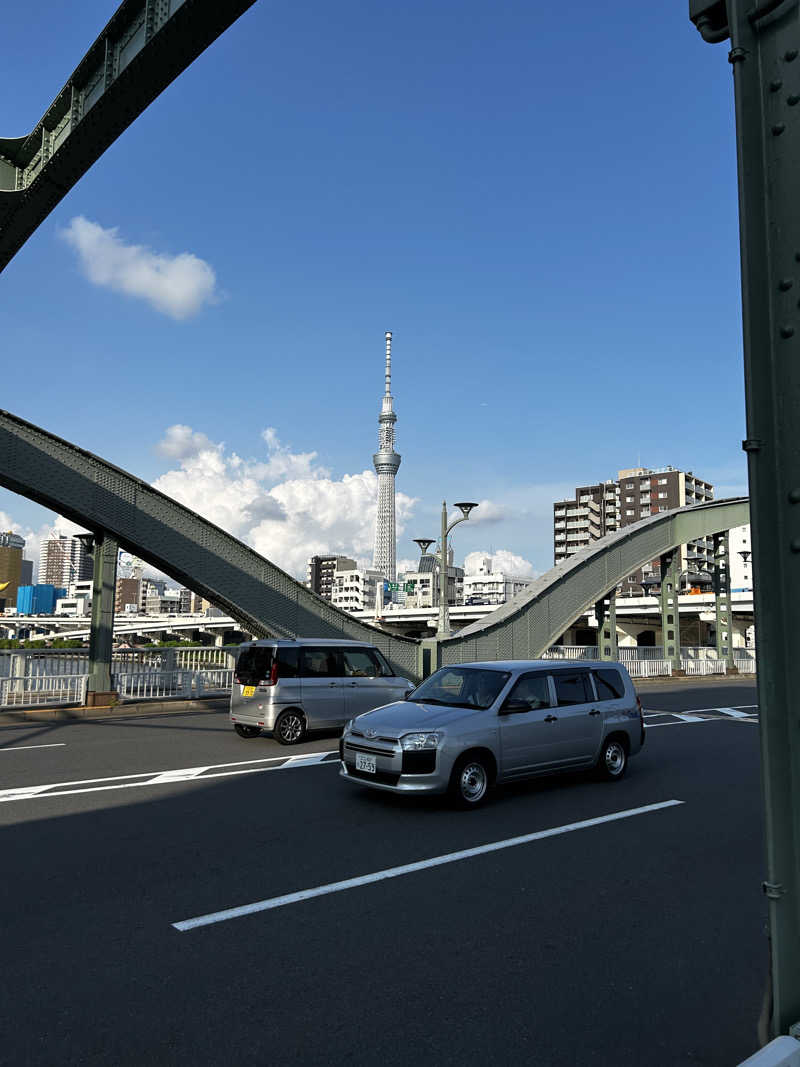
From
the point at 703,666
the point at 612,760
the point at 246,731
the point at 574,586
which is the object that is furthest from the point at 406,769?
the point at 703,666

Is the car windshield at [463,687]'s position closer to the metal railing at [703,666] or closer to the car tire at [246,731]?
the car tire at [246,731]

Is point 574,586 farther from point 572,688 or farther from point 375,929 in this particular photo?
point 375,929

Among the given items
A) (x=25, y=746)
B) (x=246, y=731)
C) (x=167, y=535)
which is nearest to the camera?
(x=25, y=746)

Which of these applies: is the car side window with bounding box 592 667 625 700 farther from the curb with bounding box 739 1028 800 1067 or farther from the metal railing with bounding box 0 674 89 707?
the metal railing with bounding box 0 674 89 707

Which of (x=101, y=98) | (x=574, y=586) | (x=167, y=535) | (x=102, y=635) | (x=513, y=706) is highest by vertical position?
(x=101, y=98)

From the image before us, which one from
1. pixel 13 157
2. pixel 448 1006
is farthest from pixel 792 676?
pixel 13 157

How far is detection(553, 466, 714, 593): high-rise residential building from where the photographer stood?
12988 cm

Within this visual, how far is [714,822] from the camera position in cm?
806

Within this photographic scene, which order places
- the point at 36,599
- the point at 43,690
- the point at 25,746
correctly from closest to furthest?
the point at 25,746 < the point at 43,690 < the point at 36,599

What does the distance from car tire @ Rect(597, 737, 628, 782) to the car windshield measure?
196 cm

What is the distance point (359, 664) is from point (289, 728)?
6.08 ft

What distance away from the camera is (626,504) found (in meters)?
136

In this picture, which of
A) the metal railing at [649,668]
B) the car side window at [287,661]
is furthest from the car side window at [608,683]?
the metal railing at [649,668]

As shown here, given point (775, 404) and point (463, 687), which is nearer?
point (775, 404)
